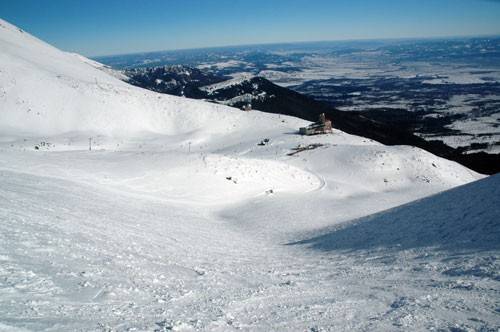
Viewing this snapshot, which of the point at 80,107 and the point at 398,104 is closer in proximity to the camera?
the point at 80,107

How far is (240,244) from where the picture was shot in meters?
15.8

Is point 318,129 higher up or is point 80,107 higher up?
point 80,107

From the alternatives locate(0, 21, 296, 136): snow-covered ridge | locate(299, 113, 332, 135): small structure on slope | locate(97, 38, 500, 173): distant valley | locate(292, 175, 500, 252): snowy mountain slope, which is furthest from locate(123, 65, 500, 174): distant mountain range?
locate(292, 175, 500, 252): snowy mountain slope

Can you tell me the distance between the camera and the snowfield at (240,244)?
23.8ft

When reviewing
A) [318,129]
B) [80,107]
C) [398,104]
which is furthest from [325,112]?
[398,104]

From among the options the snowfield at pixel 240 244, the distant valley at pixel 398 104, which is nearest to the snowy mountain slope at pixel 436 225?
the snowfield at pixel 240 244

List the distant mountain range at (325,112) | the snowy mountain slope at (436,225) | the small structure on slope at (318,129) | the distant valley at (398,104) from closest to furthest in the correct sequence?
the snowy mountain slope at (436,225)
the small structure on slope at (318,129)
the distant mountain range at (325,112)
the distant valley at (398,104)

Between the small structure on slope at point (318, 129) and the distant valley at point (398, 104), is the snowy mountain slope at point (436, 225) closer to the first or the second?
the small structure on slope at point (318, 129)

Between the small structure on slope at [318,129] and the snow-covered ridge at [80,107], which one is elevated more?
the snow-covered ridge at [80,107]

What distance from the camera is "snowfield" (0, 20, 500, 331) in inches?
286

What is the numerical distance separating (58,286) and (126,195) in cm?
1273

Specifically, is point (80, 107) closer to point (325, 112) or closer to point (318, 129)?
point (318, 129)

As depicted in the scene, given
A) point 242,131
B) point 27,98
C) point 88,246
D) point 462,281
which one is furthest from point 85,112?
point 462,281

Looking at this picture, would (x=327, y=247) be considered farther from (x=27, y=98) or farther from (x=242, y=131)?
(x=27, y=98)
